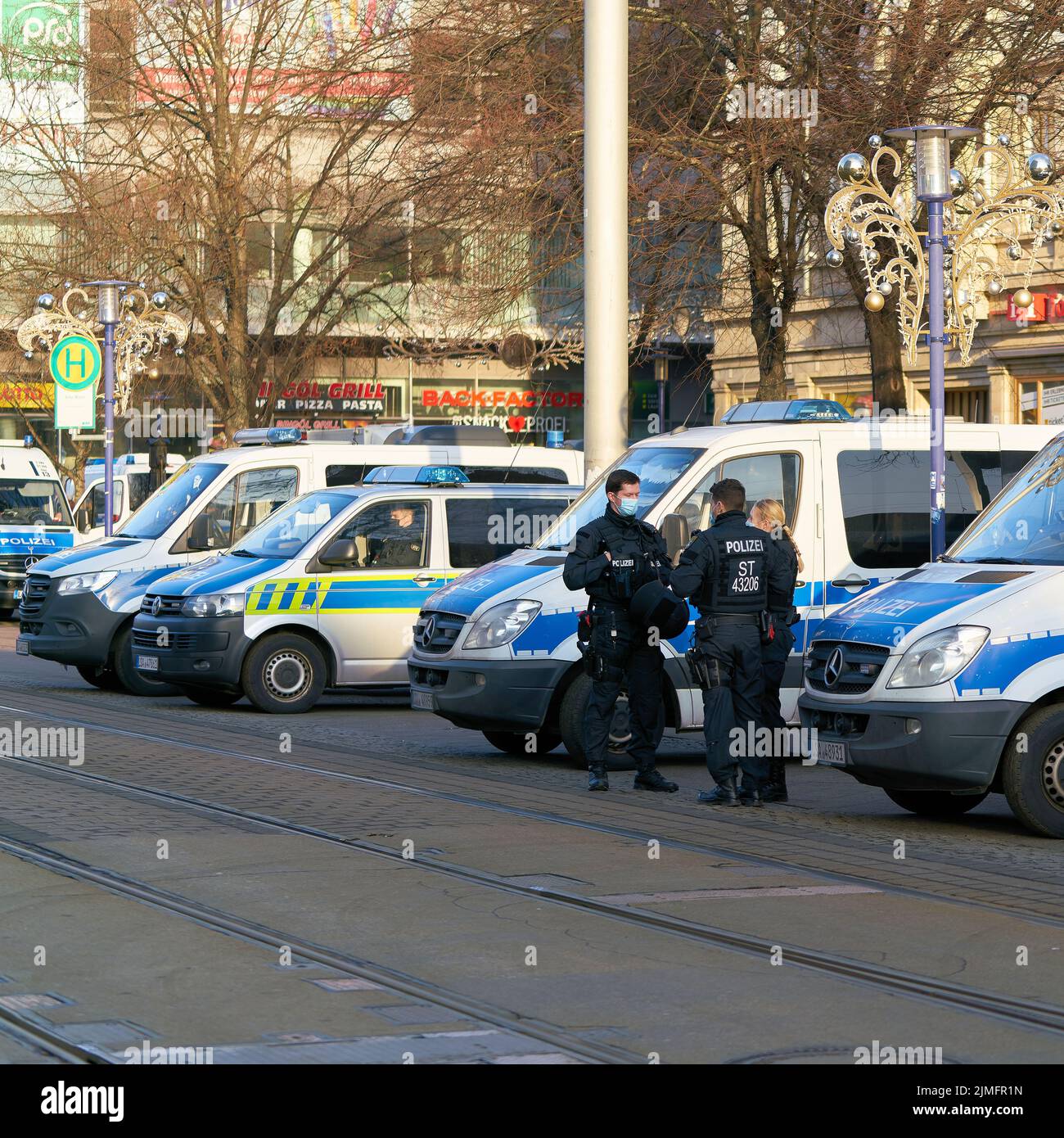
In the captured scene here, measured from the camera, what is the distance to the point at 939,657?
10484 mm

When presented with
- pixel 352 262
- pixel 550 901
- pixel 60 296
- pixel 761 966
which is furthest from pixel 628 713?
pixel 60 296

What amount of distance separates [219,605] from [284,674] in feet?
2.75

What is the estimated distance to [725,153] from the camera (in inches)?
806

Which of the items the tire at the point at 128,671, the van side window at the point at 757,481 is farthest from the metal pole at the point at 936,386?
the tire at the point at 128,671

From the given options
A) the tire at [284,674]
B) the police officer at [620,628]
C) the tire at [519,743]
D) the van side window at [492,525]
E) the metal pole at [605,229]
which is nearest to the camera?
the police officer at [620,628]

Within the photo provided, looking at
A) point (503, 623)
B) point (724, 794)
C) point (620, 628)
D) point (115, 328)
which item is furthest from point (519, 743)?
point (115, 328)

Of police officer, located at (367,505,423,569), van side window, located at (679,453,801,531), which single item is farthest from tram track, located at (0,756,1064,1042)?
police officer, located at (367,505,423,569)

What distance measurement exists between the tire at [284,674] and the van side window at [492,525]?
59.3 inches

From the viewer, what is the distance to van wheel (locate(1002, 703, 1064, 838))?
1034 cm

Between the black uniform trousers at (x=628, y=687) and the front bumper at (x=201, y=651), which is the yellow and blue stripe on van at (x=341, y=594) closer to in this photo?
the front bumper at (x=201, y=651)

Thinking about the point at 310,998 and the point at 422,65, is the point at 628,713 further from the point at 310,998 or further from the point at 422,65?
the point at 422,65

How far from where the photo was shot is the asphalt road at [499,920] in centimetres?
626

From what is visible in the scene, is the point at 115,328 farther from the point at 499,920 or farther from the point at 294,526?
the point at 499,920

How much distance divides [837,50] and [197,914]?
47.2 ft
